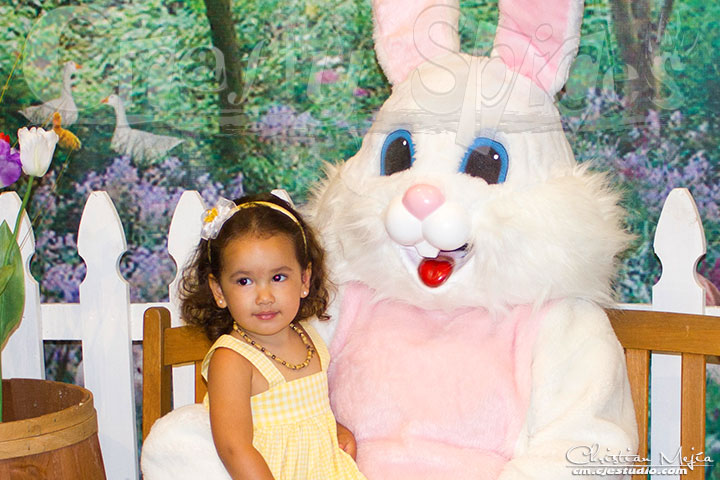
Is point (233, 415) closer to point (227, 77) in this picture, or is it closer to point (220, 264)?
point (220, 264)

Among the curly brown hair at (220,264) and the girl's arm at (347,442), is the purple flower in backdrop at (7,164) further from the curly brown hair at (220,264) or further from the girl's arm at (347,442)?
the girl's arm at (347,442)

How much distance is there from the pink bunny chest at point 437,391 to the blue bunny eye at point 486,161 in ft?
0.73

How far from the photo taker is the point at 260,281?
127cm

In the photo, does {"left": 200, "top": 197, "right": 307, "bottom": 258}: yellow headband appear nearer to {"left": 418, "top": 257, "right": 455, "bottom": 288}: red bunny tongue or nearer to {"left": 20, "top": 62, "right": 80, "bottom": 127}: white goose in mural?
{"left": 418, "top": 257, "right": 455, "bottom": 288}: red bunny tongue

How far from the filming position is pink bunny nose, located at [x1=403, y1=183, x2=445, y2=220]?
3.92ft

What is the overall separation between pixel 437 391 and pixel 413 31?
0.60m

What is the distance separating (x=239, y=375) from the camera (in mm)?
1270

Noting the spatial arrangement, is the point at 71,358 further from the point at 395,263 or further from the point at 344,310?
the point at 395,263

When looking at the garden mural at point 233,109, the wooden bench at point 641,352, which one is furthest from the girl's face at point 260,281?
the garden mural at point 233,109

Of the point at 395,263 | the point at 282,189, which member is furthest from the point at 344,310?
the point at 282,189

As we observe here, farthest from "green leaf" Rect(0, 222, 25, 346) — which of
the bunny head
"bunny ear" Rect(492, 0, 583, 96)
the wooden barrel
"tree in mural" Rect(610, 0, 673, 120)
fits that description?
"tree in mural" Rect(610, 0, 673, 120)

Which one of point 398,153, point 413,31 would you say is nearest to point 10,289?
point 398,153

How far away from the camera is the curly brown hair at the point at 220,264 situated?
1295mm

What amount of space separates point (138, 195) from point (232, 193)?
21 centimetres
